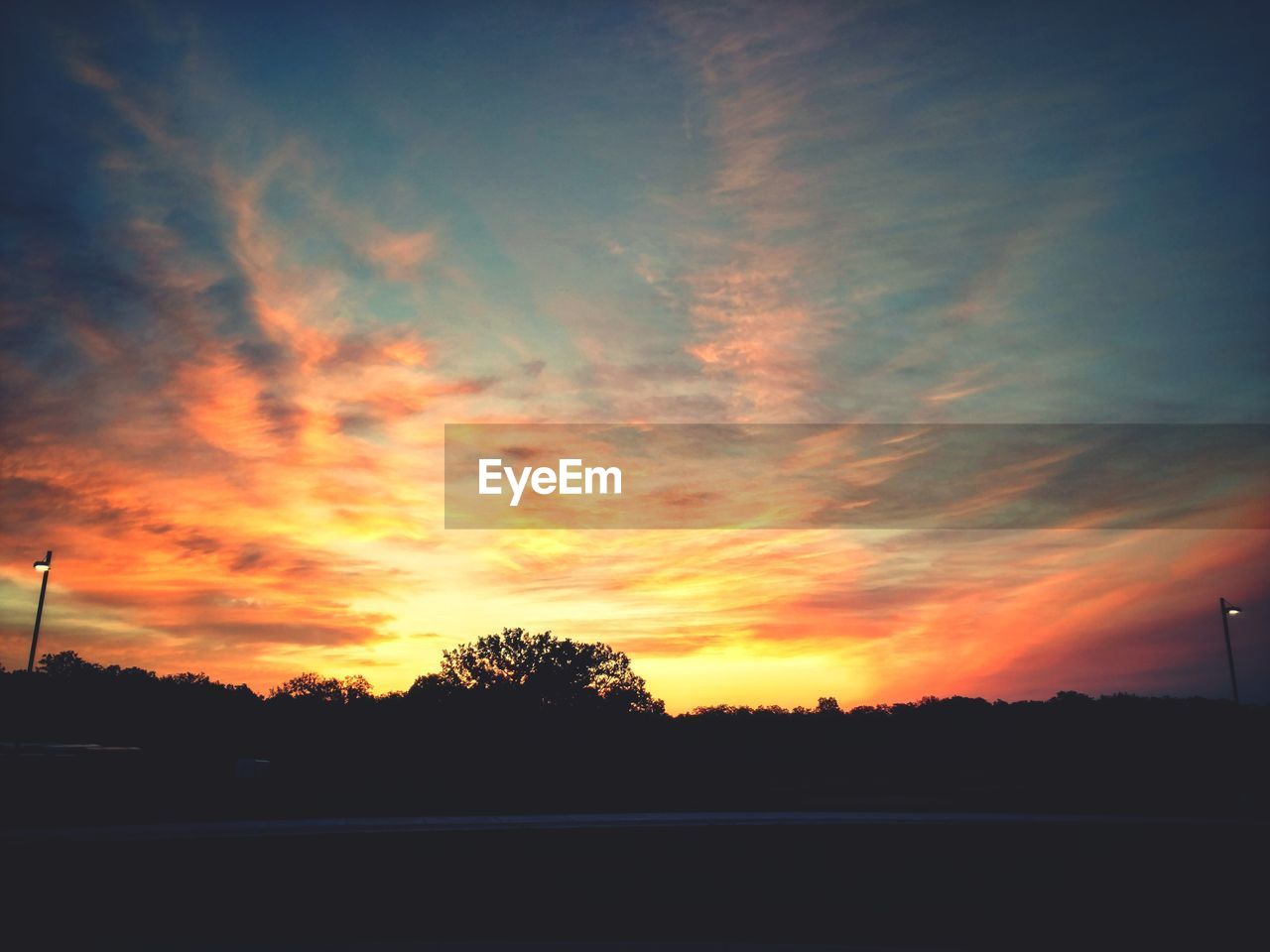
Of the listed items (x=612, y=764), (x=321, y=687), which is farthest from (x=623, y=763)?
(x=321, y=687)

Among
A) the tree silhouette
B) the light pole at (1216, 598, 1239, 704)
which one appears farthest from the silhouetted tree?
the light pole at (1216, 598, 1239, 704)

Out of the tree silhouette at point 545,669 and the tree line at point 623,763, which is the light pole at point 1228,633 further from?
the tree silhouette at point 545,669

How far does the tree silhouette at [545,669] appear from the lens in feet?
230

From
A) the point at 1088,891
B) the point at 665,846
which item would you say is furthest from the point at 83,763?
the point at 1088,891

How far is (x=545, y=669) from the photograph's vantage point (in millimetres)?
71062

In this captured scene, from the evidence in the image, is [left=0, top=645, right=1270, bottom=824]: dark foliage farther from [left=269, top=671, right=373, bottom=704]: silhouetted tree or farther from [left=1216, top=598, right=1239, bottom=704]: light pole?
[left=269, top=671, right=373, bottom=704]: silhouetted tree

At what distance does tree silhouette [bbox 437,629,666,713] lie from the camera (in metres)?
70.2

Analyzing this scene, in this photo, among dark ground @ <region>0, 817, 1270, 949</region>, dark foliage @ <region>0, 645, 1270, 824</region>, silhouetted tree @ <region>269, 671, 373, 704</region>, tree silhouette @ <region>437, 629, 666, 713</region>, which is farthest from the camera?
silhouetted tree @ <region>269, 671, 373, 704</region>

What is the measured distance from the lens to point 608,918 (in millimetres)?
11711

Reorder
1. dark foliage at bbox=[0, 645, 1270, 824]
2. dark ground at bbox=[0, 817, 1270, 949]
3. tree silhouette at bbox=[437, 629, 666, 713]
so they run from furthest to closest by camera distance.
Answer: tree silhouette at bbox=[437, 629, 666, 713]
dark foliage at bbox=[0, 645, 1270, 824]
dark ground at bbox=[0, 817, 1270, 949]

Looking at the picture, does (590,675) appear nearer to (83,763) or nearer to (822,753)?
(822,753)

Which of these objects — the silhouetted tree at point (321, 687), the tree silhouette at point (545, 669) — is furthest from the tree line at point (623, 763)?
the silhouetted tree at point (321, 687)

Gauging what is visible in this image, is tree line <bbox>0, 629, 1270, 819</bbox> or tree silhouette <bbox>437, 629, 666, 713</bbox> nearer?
tree line <bbox>0, 629, 1270, 819</bbox>

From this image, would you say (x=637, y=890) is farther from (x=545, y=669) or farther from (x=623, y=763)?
(x=545, y=669)
